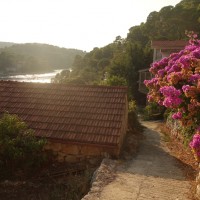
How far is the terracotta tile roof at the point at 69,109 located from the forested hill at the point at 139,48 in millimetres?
7204

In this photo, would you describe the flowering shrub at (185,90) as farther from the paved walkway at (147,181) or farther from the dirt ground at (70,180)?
the dirt ground at (70,180)

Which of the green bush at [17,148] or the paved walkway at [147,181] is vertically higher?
the green bush at [17,148]

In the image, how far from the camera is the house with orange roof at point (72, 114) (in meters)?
10.5

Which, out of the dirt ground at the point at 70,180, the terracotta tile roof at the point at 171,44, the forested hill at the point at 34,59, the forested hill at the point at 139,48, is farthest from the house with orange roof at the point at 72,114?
the forested hill at the point at 34,59

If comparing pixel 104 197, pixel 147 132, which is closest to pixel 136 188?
pixel 104 197

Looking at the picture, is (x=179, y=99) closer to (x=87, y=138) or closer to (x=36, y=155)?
(x=87, y=138)

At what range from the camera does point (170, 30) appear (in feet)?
159

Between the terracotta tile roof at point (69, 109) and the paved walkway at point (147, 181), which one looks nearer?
the paved walkway at point (147, 181)

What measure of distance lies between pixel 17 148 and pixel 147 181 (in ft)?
13.1

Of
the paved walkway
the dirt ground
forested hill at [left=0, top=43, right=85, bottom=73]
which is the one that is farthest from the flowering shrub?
forested hill at [left=0, top=43, right=85, bottom=73]

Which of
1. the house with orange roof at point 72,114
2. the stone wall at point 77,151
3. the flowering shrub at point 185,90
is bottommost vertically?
the stone wall at point 77,151

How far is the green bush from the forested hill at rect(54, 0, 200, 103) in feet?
35.3

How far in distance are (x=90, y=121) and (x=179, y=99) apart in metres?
4.64

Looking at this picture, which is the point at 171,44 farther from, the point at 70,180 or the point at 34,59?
the point at 34,59
